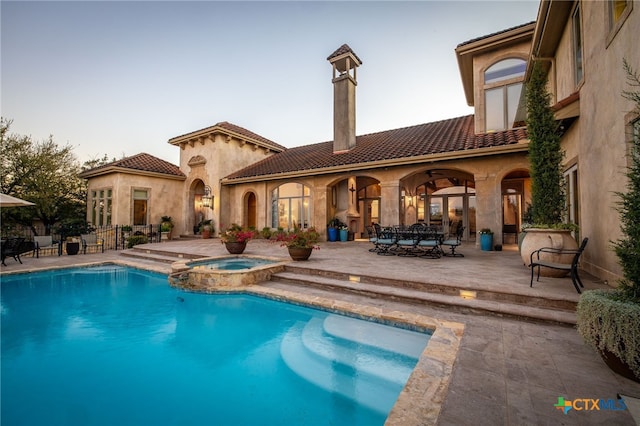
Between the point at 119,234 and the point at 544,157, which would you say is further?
the point at 119,234

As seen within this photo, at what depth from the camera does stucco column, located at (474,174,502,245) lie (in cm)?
900

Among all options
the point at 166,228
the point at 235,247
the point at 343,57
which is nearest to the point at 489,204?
the point at 235,247

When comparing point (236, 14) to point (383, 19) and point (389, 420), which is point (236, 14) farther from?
point (389, 420)

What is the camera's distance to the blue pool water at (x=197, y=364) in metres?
2.46

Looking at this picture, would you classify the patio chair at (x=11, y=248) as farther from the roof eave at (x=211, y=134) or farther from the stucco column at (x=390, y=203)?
the stucco column at (x=390, y=203)

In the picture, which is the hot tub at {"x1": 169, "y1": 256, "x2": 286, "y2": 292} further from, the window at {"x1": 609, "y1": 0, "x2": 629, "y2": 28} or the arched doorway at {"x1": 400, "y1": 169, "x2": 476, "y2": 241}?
the arched doorway at {"x1": 400, "y1": 169, "x2": 476, "y2": 241}

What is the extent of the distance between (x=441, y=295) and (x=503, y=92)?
9243 mm

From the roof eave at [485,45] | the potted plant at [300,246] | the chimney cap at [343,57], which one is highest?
the chimney cap at [343,57]

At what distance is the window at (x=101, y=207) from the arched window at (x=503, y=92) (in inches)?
741

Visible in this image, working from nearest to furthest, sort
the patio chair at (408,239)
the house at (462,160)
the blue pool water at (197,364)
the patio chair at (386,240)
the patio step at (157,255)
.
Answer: the blue pool water at (197,364), the house at (462,160), the patio chair at (408,239), the patio chair at (386,240), the patio step at (157,255)

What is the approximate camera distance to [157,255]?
1022 centimetres

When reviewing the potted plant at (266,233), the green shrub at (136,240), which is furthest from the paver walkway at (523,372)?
the green shrub at (136,240)

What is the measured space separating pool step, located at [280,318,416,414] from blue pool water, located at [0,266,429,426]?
1 centimetres

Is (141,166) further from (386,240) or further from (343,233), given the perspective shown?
(386,240)
